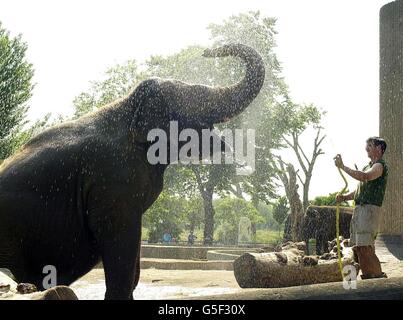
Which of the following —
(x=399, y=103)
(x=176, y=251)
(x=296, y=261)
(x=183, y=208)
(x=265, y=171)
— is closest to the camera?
(x=296, y=261)

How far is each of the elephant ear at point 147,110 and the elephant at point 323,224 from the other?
1040 centimetres

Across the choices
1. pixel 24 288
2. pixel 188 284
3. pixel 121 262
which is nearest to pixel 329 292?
pixel 121 262

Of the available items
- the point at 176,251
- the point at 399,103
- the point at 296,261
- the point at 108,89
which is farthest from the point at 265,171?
the point at 296,261

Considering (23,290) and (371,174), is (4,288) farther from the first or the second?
(371,174)

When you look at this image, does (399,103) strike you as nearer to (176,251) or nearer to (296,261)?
(296,261)

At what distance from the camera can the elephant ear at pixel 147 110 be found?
6.36m

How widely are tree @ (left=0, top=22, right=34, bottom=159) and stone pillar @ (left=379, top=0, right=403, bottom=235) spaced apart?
2091 centimetres

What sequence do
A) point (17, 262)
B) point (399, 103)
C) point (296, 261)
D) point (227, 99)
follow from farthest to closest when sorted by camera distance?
point (399, 103), point (296, 261), point (227, 99), point (17, 262)

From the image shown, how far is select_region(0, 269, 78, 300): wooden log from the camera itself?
4.15m

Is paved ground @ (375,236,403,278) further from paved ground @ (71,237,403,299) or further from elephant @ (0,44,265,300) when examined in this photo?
elephant @ (0,44,265,300)

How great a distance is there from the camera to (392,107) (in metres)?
13.3

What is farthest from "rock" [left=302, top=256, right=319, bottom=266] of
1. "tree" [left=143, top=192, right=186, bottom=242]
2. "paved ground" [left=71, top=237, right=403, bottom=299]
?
"tree" [left=143, top=192, right=186, bottom=242]
